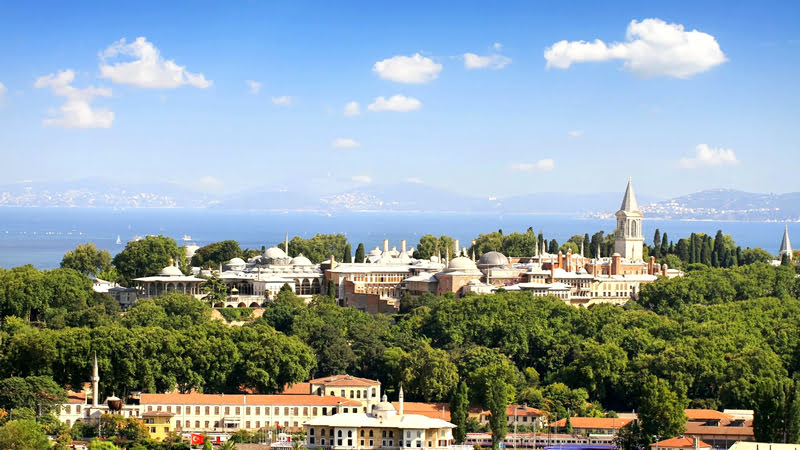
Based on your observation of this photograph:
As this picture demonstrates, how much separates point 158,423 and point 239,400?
123 inches

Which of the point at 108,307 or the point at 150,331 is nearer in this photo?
the point at 150,331

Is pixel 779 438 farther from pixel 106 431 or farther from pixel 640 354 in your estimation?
pixel 106 431

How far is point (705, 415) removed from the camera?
45.0 m

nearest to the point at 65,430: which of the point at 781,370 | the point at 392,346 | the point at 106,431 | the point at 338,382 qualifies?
the point at 106,431

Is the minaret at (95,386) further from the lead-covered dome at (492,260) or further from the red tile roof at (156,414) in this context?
the lead-covered dome at (492,260)

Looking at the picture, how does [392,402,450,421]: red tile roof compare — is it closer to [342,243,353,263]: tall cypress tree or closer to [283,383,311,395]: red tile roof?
[283,383,311,395]: red tile roof

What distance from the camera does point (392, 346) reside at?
52.9 metres

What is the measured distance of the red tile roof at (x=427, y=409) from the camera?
146 feet

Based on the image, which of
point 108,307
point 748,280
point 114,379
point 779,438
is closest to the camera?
point 779,438

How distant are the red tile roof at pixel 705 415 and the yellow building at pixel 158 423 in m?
17.2

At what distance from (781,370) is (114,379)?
24.6 metres

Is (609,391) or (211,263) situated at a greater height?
(211,263)

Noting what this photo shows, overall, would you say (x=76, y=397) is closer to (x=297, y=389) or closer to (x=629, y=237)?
(x=297, y=389)

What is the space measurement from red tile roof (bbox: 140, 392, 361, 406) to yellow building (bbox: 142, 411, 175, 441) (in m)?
0.86
